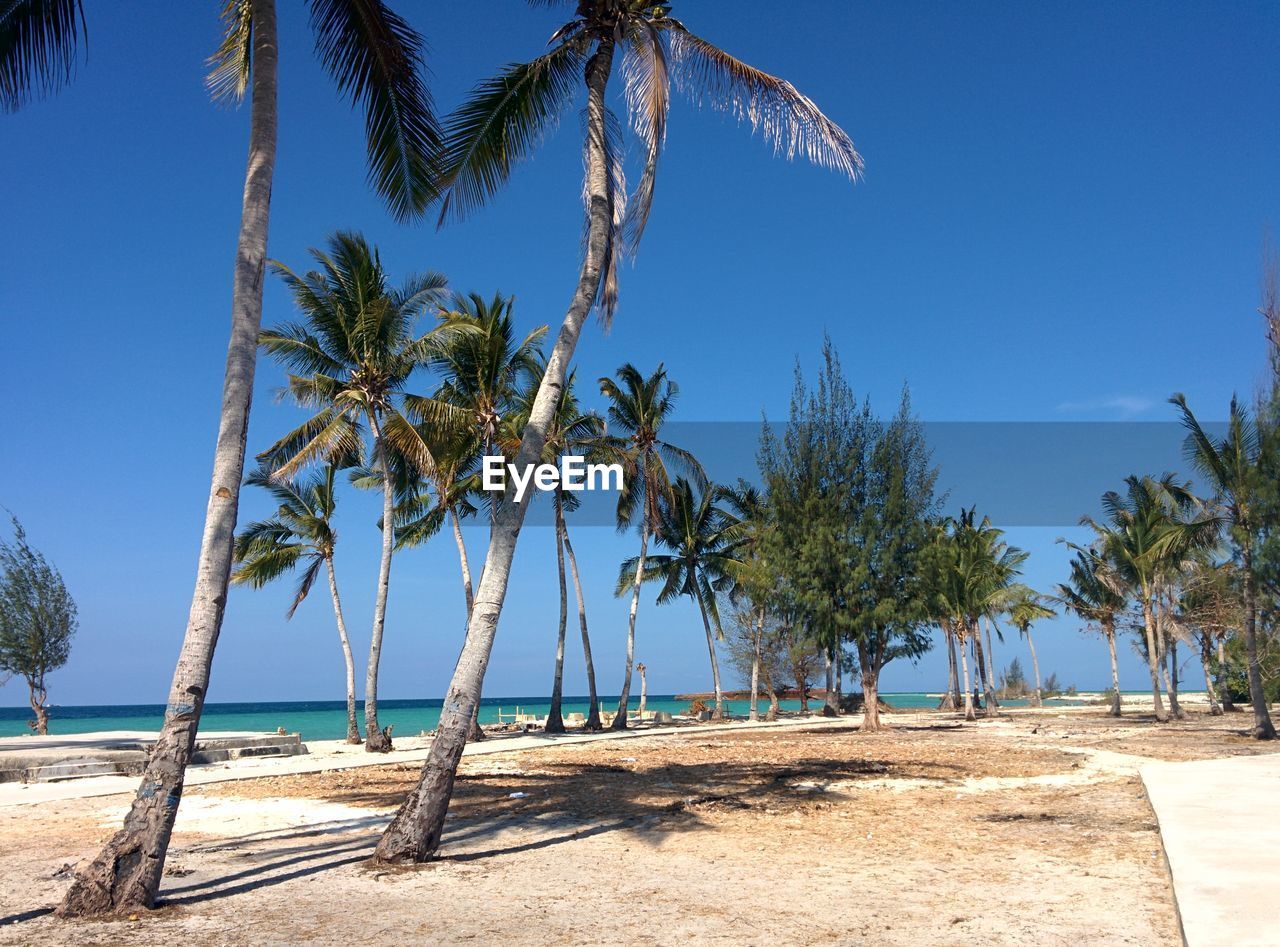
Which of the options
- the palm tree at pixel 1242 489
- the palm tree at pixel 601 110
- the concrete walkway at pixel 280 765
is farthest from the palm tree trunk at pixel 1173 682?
the palm tree at pixel 601 110

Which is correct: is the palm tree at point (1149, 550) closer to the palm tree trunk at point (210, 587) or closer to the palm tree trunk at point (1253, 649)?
the palm tree trunk at point (1253, 649)

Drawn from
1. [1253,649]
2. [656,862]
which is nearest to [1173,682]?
[1253,649]

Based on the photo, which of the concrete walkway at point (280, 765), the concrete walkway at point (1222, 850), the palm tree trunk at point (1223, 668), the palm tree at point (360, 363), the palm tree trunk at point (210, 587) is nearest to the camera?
the concrete walkway at point (1222, 850)

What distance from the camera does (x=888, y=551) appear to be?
2622 centimetres

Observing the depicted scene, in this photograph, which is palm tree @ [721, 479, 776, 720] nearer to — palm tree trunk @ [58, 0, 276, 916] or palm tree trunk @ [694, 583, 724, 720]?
palm tree trunk @ [694, 583, 724, 720]

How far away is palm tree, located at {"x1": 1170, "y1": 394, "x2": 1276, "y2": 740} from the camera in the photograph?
21906mm

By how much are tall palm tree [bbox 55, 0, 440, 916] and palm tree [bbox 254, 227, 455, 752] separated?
1150cm

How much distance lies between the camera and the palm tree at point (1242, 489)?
71.9 feet

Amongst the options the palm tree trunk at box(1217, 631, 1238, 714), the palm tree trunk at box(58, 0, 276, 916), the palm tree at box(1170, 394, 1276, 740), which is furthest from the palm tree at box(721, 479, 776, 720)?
the palm tree trunk at box(58, 0, 276, 916)

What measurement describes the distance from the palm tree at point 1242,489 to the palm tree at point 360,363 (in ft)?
64.5

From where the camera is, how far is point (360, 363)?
2073 centimetres

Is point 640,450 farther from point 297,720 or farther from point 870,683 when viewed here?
point 297,720

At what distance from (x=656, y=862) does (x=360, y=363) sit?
15.9 metres

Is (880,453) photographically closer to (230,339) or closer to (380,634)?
(380,634)
